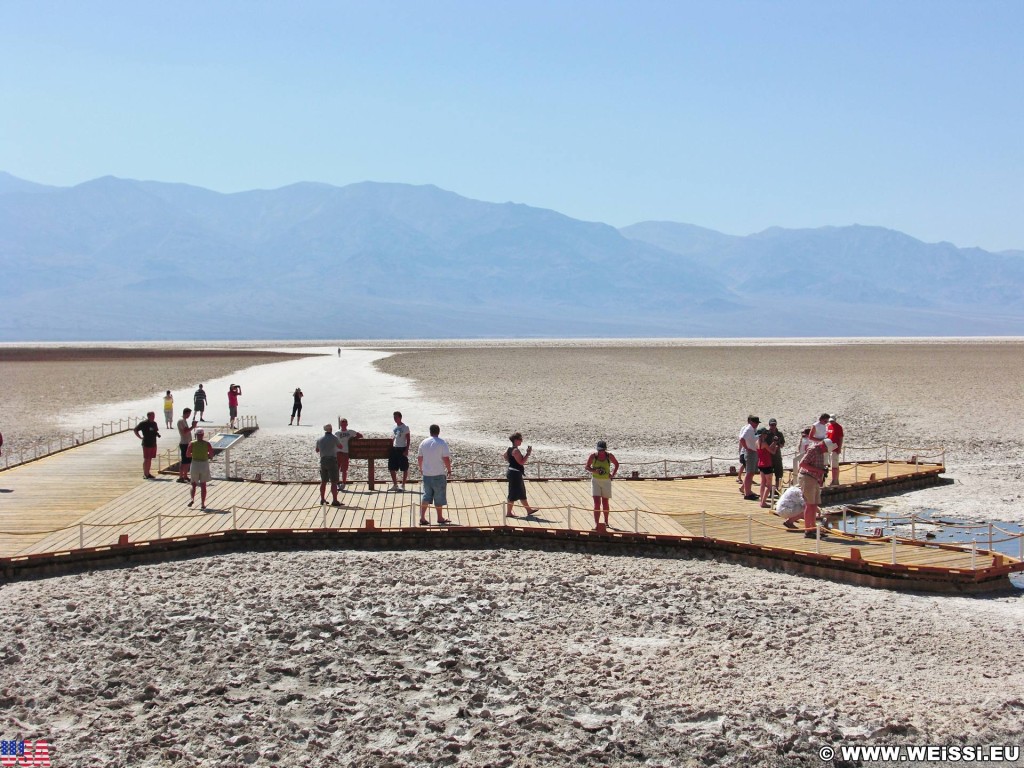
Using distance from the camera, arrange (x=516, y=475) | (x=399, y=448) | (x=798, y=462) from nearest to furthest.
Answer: (x=516, y=475) < (x=399, y=448) < (x=798, y=462)

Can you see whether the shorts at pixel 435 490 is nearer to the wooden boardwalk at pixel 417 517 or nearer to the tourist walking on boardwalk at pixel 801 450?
the wooden boardwalk at pixel 417 517

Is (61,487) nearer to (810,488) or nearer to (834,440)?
→ (810,488)

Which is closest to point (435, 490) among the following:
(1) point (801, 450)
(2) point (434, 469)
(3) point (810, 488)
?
(2) point (434, 469)

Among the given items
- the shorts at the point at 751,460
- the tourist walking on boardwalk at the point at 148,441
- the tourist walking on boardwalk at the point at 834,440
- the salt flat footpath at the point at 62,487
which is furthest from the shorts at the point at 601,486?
the tourist walking on boardwalk at the point at 148,441

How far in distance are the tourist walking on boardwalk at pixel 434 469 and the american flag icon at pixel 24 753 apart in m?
6.45

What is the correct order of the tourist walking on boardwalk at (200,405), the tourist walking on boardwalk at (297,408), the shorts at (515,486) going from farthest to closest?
the tourist walking on boardwalk at (297,408), the tourist walking on boardwalk at (200,405), the shorts at (515,486)

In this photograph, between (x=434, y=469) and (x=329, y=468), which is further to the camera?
(x=329, y=468)

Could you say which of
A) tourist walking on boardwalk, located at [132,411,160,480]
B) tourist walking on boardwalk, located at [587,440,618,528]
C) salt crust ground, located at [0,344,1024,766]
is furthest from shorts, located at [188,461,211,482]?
tourist walking on boardwalk, located at [587,440,618,528]

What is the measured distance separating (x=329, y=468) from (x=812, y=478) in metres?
7.39

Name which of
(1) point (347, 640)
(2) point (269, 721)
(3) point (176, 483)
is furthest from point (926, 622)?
(3) point (176, 483)

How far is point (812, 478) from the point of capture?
14.9m

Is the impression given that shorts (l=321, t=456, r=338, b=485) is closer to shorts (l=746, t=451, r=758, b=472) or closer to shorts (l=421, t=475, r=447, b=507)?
shorts (l=421, t=475, r=447, b=507)

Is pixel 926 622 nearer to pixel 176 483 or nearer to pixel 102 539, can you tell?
pixel 102 539

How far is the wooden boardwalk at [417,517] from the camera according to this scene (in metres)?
13.8
